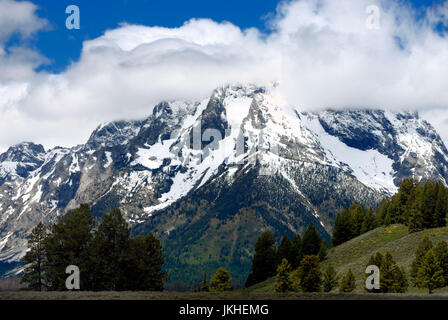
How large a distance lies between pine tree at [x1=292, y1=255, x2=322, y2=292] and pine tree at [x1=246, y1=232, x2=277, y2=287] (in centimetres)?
3772

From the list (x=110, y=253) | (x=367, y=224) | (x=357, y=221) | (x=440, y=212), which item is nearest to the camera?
(x=110, y=253)

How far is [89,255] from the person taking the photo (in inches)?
2643

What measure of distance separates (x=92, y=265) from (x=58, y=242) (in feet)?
21.0

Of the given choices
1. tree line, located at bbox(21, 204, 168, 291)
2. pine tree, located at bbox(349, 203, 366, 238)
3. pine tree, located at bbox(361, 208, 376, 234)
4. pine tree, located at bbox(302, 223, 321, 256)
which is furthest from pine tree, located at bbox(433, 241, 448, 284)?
pine tree, located at bbox(349, 203, 366, 238)

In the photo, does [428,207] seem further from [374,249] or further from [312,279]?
[312,279]

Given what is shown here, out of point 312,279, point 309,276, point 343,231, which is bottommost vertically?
point 312,279

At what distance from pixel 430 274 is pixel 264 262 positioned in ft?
203

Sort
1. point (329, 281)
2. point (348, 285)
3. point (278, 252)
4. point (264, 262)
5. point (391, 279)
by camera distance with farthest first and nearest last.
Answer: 1. point (264, 262)
2. point (278, 252)
3. point (329, 281)
4. point (348, 285)
5. point (391, 279)

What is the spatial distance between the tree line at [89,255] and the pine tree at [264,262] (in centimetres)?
6188

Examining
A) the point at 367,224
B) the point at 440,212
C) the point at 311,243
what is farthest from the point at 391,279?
the point at 367,224

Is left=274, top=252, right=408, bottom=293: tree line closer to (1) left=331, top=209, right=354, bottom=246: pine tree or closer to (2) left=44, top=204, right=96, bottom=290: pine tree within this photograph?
(2) left=44, top=204, right=96, bottom=290: pine tree

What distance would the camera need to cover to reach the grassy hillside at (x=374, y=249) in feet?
313

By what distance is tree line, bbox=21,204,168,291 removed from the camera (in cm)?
6681
